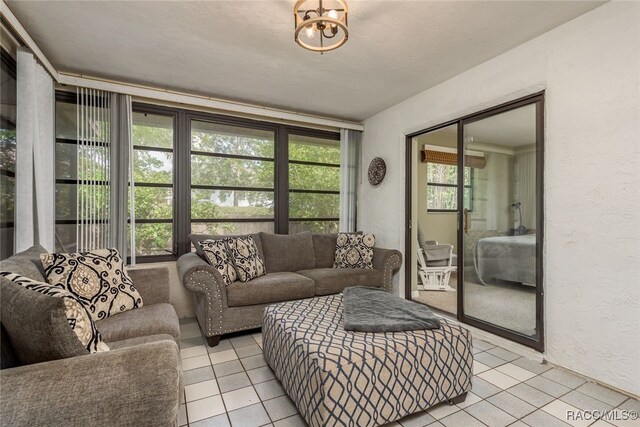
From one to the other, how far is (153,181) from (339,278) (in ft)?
7.64

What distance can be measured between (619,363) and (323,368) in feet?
6.47

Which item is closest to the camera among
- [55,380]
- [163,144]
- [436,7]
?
[55,380]

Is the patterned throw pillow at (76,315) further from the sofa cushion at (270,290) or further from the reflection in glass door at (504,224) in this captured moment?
the reflection in glass door at (504,224)

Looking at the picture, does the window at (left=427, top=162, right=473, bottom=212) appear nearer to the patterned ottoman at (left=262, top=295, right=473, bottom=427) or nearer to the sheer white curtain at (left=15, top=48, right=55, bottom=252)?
the patterned ottoman at (left=262, top=295, right=473, bottom=427)

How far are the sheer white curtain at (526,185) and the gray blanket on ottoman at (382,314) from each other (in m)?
1.30

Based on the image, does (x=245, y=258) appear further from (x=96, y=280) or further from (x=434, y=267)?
(x=434, y=267)

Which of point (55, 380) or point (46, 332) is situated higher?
point (46, 332)

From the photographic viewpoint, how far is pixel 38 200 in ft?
7.61

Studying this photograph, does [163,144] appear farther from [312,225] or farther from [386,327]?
[386,327]

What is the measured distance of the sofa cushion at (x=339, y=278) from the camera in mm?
3166

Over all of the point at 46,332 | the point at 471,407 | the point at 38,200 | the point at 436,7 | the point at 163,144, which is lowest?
the point at 471,407

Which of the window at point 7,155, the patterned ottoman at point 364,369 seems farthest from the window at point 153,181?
the patterned ottoman at point 364,369

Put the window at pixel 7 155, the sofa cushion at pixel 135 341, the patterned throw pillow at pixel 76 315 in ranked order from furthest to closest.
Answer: the window at pixel 7 155 → the sofa cushion at pixel 135 341 → the patterned throw pillow at pixel 76 315

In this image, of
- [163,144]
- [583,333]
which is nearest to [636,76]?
[583,333]
